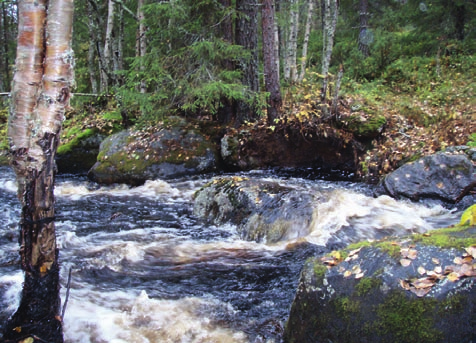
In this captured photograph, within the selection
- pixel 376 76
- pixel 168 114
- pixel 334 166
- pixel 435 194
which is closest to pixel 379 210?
pixel 435 194

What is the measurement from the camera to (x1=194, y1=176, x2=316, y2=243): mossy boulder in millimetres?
6570

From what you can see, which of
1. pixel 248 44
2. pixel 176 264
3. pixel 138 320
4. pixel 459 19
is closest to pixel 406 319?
pixel 138 320

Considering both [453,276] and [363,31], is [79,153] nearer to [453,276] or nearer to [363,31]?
[453,276]

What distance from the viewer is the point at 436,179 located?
750 centimetres

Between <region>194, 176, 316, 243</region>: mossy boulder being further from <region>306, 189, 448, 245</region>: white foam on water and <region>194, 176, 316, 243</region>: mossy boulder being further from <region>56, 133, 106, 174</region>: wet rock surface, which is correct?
<region>56, 133, 106, 174</region>: wet rock surface

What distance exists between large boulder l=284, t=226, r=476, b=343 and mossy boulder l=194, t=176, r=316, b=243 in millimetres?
2805

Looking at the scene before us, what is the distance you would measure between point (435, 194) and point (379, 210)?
1.20 metres

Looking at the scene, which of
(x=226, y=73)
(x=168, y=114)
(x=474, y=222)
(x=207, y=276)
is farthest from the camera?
(x=168, y=114)

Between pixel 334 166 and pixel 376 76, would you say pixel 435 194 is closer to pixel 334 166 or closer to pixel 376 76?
pixel 334 166

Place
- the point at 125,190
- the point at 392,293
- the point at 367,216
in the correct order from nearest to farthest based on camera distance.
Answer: the point at 392,293, the point at 367,216, the point at 125,190

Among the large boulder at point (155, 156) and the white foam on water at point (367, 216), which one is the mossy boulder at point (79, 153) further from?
the white foam on water at point (367, 216)

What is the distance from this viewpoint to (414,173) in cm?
774

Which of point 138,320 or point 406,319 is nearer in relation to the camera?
point 406,319

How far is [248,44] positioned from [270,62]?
97 centimetres
